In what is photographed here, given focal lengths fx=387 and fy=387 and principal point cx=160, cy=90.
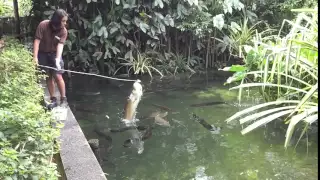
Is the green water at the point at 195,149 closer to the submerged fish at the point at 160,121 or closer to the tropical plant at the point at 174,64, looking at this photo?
the submerged fish at the point at 160,121

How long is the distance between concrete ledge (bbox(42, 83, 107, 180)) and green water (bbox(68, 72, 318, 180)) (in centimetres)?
74

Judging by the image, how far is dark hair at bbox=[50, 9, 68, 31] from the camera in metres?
5.00

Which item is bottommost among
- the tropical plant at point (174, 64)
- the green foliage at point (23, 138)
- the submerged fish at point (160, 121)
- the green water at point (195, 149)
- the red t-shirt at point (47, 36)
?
the green water at point (195, 149)

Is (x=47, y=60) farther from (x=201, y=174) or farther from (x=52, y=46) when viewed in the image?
(x=201, y=174)

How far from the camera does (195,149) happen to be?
516cm

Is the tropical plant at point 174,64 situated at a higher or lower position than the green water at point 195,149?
higher

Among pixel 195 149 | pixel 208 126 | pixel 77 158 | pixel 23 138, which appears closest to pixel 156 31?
pixel 208 126

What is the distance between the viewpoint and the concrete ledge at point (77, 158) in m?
3.21

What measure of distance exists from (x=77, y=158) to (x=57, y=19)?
7.47 ft

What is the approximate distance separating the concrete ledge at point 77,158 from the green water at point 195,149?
74 centimetres

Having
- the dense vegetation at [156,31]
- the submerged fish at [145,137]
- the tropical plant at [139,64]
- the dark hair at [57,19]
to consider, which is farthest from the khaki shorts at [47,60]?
the tropical plant at [139,64]

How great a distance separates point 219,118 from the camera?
624 centimetres

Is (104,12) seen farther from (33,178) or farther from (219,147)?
(33,178)

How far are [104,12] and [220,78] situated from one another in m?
3.13
